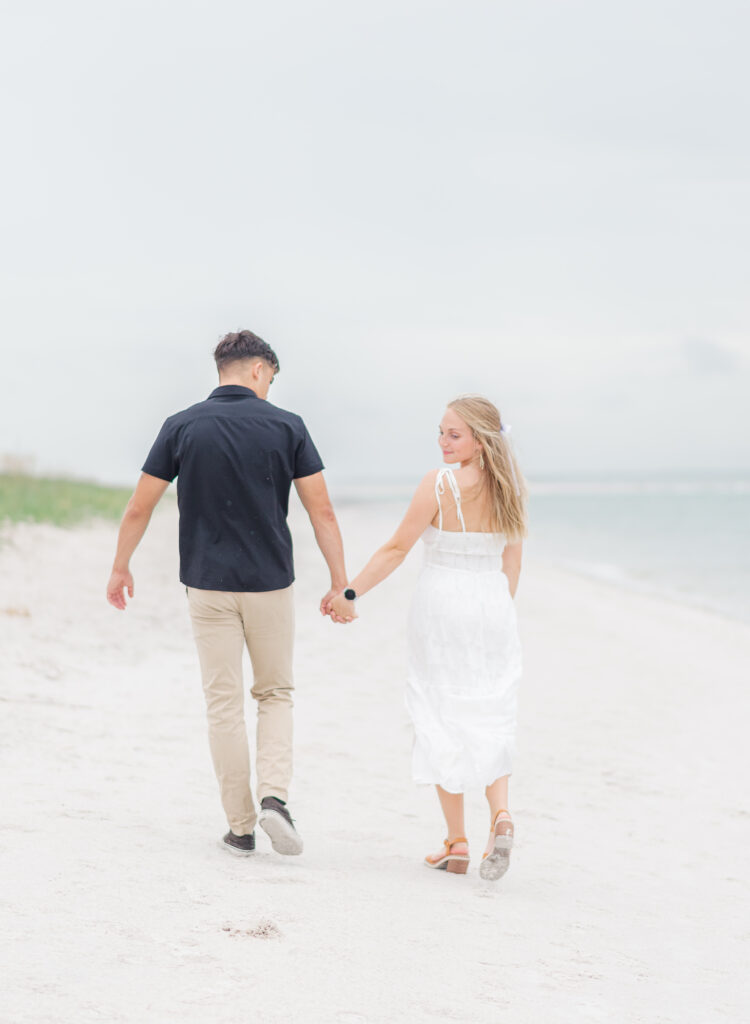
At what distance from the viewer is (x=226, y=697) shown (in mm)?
4254

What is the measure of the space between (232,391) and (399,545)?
949 millimetres

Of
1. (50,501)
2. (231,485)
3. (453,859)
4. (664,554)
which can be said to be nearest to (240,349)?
(231,485)

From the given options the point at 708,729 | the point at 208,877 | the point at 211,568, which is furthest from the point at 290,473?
the point at 708,729

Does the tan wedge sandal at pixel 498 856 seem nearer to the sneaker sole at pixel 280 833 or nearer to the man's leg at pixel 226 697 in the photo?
the sneaker sole at pixel 280 833

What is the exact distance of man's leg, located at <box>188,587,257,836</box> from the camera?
13.8 feet

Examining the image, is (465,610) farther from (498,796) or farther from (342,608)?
(498,796)

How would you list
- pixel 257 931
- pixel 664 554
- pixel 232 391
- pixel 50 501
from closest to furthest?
pixel 257 931 < pixel 232 391 < pixel 50 501 < pixel 664 554

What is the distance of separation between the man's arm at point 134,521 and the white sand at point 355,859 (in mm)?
1012

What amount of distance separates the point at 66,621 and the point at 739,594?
12465 mm

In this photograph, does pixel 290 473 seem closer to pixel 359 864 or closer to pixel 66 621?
pixel 359 864

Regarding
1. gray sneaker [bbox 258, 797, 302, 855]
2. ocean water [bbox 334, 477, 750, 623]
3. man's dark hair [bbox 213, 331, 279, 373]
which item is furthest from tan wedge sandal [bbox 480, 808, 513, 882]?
ocean water [bbox 334, 477, 750, 623]

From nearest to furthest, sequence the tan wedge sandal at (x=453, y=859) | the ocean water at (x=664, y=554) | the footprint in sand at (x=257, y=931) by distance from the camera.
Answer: the footprint in sand at (x=257, y=931)
the tan wedge sandal at (x=453, y=859)
the ocean water at (x=664, y=554)

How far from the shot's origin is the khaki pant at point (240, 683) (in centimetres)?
419

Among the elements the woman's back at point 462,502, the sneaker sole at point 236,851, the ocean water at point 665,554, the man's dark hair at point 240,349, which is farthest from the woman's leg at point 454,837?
the ocean water at point 665,554
